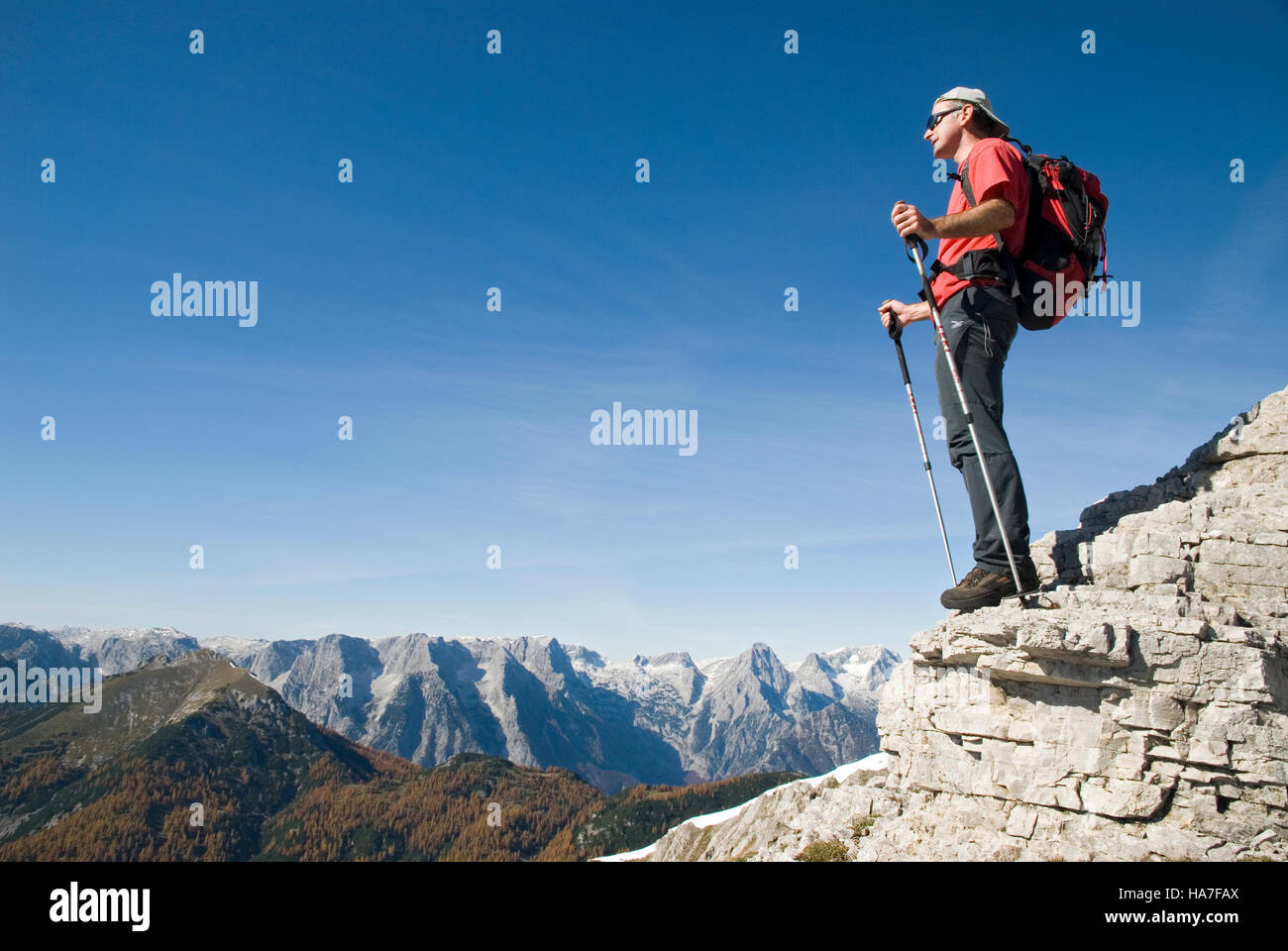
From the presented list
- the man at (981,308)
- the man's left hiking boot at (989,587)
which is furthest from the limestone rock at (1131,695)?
the man at (981,308)

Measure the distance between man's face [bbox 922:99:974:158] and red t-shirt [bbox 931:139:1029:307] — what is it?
0.37 metres

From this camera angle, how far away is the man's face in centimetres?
932

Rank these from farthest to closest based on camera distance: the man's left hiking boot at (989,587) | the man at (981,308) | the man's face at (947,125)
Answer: the man's face at (947,125) < the man's left hiking boot at (989,587) < the man at (981,308)

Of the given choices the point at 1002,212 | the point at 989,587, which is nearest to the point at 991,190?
the point at 1002,212

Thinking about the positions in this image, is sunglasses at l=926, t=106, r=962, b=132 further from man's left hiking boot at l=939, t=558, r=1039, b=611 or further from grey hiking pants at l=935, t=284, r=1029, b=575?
man's left hiking boot at l=939, t=558, r=1039, b=611

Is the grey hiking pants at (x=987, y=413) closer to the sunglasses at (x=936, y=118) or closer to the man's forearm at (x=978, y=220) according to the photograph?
the man's forearm at (x=978, y=220)

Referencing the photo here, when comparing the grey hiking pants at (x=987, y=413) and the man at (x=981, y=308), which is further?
the grey hiking pants at (x=987, y=413)

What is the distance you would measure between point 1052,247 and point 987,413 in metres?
2.21

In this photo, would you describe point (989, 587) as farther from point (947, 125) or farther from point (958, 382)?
point (947, 125)

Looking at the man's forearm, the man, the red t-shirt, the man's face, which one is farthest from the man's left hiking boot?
the man's face

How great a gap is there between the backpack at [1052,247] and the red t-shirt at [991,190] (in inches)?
4.6

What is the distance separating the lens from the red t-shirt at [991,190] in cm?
823

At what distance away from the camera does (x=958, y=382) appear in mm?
8711
